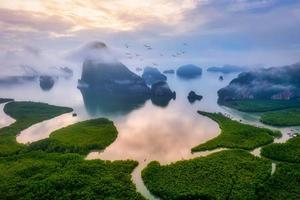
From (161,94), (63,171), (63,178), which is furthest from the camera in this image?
(161,94)

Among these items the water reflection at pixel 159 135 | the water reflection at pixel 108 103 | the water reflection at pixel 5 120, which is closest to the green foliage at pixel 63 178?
the water reflection at pixel 159 135

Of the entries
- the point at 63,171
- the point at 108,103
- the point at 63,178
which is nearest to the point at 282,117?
the point at 108,103

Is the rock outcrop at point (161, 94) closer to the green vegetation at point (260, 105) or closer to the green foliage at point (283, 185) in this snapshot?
the green vegetation at point (260, 105)

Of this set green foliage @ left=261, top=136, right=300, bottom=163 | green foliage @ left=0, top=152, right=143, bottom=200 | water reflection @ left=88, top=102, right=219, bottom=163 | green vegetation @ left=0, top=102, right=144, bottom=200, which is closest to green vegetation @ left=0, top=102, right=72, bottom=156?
green vegetation @ left=0, top=102, right=144, bottom=200

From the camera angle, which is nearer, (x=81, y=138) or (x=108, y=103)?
(x=81, y=138)

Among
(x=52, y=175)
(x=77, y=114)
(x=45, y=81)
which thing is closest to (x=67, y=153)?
(x=52, y=175)

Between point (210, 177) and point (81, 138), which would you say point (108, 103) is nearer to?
point (81, 138)
